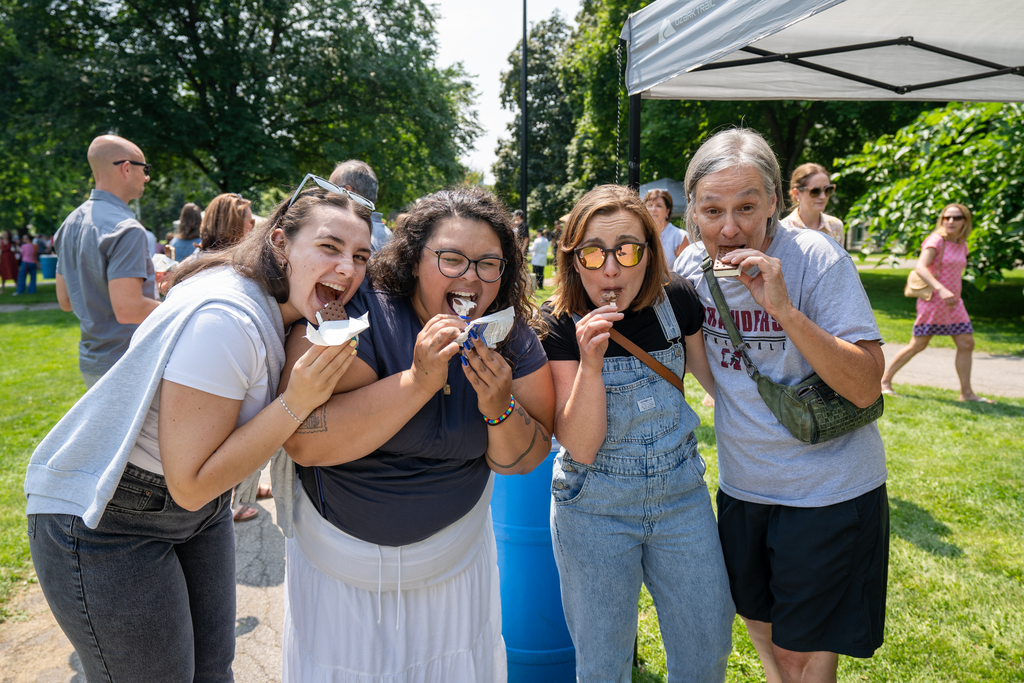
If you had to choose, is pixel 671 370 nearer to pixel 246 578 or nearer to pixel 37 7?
pixel 246 578

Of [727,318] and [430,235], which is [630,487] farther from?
[430,235]

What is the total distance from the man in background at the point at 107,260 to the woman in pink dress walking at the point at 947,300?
7.44 meters

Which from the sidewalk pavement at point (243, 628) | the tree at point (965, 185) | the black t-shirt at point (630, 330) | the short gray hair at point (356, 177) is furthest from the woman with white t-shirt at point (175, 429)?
the tree at point (965, 185)

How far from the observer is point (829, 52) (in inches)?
128

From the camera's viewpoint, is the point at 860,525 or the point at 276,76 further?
the point at 276,76

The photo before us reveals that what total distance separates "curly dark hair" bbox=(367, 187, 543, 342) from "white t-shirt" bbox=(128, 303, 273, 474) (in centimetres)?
45

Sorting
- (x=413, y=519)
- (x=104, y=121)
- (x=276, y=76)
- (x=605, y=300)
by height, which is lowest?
(x=413, y=519)

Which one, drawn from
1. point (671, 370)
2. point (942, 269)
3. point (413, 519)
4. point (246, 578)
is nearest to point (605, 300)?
point (671, 370)

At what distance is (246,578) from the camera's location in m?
3.60

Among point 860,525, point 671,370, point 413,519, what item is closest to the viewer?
point 413,519

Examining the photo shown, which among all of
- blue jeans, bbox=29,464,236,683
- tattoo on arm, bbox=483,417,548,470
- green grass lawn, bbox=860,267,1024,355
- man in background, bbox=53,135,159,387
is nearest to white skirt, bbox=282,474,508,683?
tattoo on arm, bbox=483,417,548,470

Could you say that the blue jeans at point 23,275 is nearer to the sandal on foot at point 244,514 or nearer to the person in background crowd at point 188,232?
the person in background crowd at point 188,232

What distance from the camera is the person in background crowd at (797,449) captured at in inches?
71.0

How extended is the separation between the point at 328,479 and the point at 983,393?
27.0 feet
